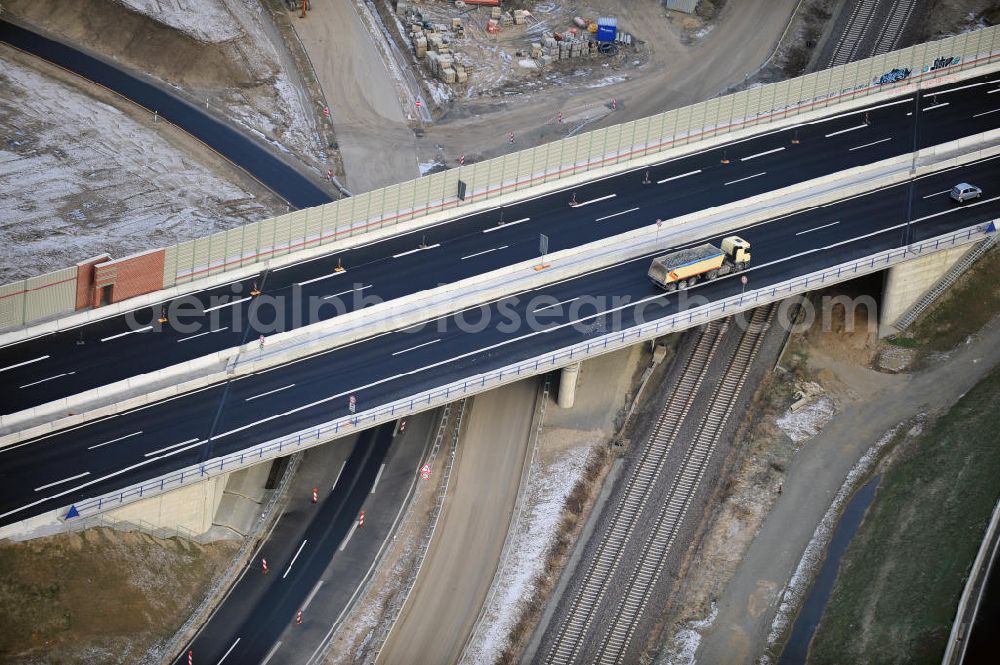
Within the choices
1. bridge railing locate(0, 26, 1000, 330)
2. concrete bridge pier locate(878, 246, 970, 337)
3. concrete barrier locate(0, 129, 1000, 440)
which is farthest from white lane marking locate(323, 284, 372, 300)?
concrete bridge pier locate(878, 246, 970, 337)

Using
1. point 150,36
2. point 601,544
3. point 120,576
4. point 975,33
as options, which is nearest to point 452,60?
point 150,36

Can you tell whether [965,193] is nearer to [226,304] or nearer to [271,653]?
[226,304]

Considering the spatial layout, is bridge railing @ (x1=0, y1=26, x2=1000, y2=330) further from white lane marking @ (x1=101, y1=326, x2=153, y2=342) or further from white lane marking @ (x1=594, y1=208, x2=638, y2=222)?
white lane marking @ (x1=594, y1=208, x2=638, y2=222)

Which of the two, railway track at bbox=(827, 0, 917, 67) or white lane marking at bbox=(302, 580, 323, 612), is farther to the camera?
railway track at bbox=(827, 0, 917, 67)

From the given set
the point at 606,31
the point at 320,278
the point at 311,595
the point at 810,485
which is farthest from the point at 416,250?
the point at 606,31

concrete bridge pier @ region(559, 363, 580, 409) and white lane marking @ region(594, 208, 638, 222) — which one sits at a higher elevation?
white lane marking @ region(594, 208, 638, 222)

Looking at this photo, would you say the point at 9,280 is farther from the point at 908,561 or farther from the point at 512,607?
the point at 908,561
